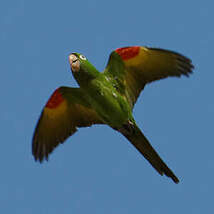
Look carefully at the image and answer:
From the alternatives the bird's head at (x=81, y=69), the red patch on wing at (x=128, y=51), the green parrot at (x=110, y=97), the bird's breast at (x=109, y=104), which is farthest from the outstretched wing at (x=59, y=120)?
the red patch on wing at (x=128, y=51)

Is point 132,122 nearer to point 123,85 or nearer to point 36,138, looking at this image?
point 123,85

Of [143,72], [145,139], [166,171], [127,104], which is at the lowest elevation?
[166,171]

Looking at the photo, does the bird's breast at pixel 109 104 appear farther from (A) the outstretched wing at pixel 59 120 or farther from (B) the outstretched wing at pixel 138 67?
(A) the outstretched wing at pixel 59 120

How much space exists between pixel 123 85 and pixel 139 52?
0.87m

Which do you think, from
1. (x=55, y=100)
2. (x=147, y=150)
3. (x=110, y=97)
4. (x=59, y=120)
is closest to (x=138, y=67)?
(x=110, y=97)

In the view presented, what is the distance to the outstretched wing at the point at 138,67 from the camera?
36.7 feet

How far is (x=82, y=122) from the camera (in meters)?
12.0

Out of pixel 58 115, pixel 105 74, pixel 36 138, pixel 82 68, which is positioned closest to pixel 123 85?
pixel 105 74

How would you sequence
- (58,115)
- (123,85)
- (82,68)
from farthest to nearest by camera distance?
1. (58,115)
2. (123,85)
3. (82,68)

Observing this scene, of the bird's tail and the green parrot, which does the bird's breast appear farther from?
the bird's tail

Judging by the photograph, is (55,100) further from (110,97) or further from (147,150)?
(147,150)

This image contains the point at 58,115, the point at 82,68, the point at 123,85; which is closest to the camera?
the point at 82,68

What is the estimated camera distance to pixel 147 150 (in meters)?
10.9

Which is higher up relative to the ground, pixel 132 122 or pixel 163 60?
pixel 163 60
